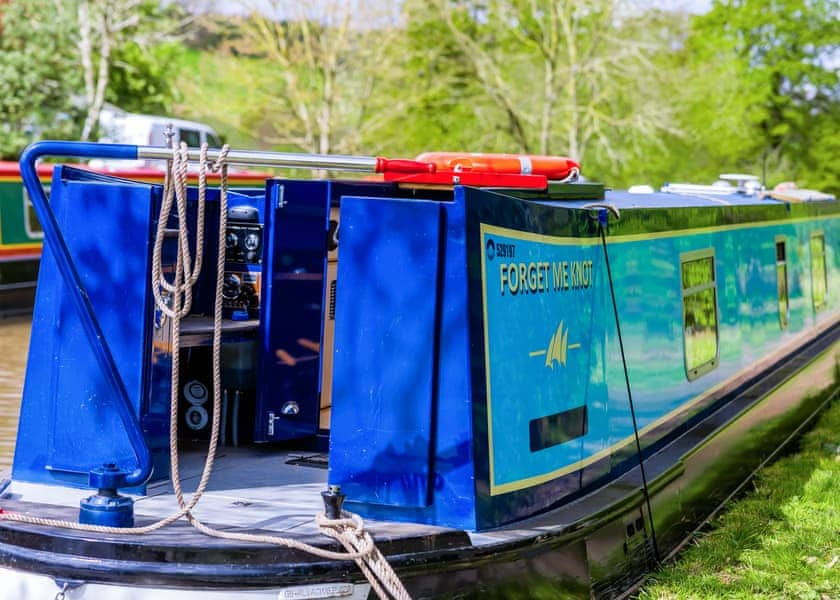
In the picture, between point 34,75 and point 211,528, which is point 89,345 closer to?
point 211,528

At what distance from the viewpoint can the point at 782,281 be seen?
10008 mm

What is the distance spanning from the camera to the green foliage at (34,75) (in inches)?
926

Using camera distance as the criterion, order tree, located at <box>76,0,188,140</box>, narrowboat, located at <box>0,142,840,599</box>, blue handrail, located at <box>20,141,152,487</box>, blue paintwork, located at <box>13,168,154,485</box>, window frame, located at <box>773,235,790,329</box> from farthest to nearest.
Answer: tree, located at <box>76,0,188,140</box>, window frame, located at <box>773,235,790,329</box>, blue paintwork, located at <box>13,168,154,485</box>, blue handrail, located at <box>20,141,152,487</box>, narrowboat, located at <box>0,142,840,599</box>

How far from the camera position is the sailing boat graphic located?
4.91 meters

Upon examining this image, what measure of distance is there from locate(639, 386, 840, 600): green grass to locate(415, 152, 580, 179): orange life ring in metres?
1.97

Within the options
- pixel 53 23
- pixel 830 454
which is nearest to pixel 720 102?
pixel 53 23

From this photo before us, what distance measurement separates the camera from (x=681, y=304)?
6930 mm

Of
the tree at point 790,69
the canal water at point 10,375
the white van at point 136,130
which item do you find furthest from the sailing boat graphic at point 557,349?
the tree at point 790,69

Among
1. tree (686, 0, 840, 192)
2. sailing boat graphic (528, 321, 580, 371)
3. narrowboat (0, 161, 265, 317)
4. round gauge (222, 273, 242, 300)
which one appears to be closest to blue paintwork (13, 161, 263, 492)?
round gauge (222, 273, 242, 300)

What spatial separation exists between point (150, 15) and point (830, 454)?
71.7 feet

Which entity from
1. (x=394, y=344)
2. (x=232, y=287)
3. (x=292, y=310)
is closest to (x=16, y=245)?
(x=232, y=287)

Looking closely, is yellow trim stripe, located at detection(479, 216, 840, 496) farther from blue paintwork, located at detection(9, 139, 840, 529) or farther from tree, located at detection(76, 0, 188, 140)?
tree, located at detection(76, 0, 188, 140)

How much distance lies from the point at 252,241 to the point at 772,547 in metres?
3.08

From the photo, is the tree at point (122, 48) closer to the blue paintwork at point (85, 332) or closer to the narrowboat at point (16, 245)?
the narrowboat at point (16, 245)
